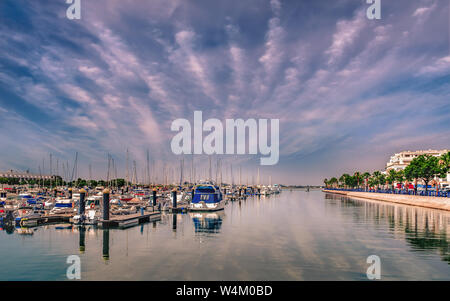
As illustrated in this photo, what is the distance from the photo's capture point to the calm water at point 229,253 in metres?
23.0

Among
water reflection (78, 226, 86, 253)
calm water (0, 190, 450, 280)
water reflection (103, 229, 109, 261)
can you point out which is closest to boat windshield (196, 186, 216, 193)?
calm water (0, 190, 450, 280)

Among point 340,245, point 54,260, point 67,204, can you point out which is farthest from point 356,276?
point 67,204

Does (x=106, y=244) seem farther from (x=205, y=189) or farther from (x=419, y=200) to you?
(x=419, y=200)

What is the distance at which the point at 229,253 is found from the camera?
97.6 ft

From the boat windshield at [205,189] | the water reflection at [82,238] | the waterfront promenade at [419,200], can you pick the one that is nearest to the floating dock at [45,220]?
the water reflection at [82,238]

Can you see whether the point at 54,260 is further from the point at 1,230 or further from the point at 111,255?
the point at 1,230

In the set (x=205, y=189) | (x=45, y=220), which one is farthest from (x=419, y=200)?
(x=45, y=220)

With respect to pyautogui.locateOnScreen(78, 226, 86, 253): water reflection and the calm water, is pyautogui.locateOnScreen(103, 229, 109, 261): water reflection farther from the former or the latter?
pyautogui.locateOnScreen(78, 226, 86, 253): water reflection

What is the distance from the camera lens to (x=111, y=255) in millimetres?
28875

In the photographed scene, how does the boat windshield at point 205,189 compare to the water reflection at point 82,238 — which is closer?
the water reflection at point 82,238

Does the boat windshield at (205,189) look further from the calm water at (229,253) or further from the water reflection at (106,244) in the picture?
the water reflection at (106,244)

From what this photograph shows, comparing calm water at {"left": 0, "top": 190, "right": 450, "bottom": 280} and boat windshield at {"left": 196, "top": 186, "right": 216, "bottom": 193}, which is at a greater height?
boat windshield at {"left": 196, "top": 186, "right": 216, "bottom": 193}

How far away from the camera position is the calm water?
23.0m
